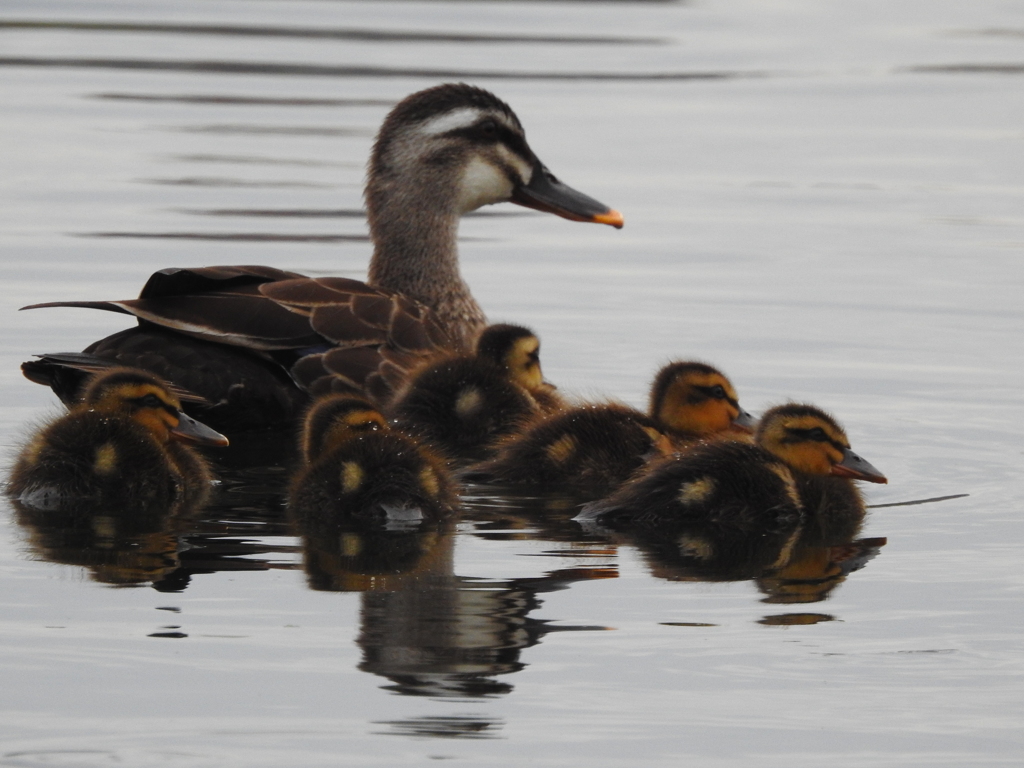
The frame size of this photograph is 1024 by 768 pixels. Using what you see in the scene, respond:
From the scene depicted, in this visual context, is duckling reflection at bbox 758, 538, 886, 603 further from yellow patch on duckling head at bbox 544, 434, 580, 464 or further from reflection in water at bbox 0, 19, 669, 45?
reflection in water at bbox 0, 19, 669, 45

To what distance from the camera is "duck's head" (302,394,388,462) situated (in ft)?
21.0

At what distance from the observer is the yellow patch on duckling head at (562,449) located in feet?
22.2

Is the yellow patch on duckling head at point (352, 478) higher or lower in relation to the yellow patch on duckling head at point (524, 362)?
lower

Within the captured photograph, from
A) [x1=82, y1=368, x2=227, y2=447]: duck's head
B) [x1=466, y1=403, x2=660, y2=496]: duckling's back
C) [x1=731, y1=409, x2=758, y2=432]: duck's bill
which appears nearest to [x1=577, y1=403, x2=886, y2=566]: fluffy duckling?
[x1=466, y1=403, x2=660, y2=496]: duckling's back

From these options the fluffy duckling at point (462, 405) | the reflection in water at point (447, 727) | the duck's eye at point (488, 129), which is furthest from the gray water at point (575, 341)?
the duck's eye at point (488, 129)

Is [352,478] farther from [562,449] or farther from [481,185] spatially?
[481,185]

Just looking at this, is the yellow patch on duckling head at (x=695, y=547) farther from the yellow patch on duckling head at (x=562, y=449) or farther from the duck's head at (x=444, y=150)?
the duck's head at (x=444, y=150)

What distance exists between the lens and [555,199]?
30.1ft

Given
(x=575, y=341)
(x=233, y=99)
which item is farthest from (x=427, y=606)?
(x=233, y=99)

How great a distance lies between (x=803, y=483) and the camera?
6398mm

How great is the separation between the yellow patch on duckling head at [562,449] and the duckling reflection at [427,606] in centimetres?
70

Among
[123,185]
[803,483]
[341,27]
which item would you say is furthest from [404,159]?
[341,27]

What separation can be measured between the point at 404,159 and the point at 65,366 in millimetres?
2119

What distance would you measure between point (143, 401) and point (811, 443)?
2.08 meters
